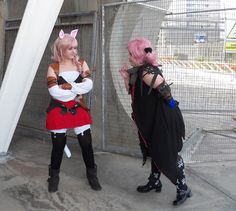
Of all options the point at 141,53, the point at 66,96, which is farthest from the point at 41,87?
the point at 141,53

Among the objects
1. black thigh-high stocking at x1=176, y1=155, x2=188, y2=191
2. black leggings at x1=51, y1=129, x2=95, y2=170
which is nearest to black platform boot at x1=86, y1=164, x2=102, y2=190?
black leggings at x1=51, y1=129, x2=95, y2=170

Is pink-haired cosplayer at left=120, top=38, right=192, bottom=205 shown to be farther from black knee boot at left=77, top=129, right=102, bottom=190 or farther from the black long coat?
black knee boot at left=77, top=129, right=102, bottom=190

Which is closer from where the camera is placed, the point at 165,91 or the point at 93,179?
the point at 165,91

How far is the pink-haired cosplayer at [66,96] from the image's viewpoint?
4.37m

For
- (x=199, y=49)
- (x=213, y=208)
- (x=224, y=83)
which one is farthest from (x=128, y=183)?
(x=224, y=83)

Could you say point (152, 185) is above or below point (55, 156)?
below

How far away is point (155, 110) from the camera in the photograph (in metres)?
4.07

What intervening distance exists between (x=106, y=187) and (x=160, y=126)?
3.80 ft

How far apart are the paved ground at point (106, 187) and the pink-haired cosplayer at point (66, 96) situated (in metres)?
0.23

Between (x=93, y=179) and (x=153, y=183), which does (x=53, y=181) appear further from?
(x=153, y=183)

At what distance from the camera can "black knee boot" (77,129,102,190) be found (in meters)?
4.60

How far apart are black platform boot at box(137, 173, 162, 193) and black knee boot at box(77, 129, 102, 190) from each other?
1.62 feet

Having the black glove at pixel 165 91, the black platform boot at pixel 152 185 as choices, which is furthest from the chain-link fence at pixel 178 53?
the black glove at pixel 165 91

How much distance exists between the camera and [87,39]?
6141 mm
